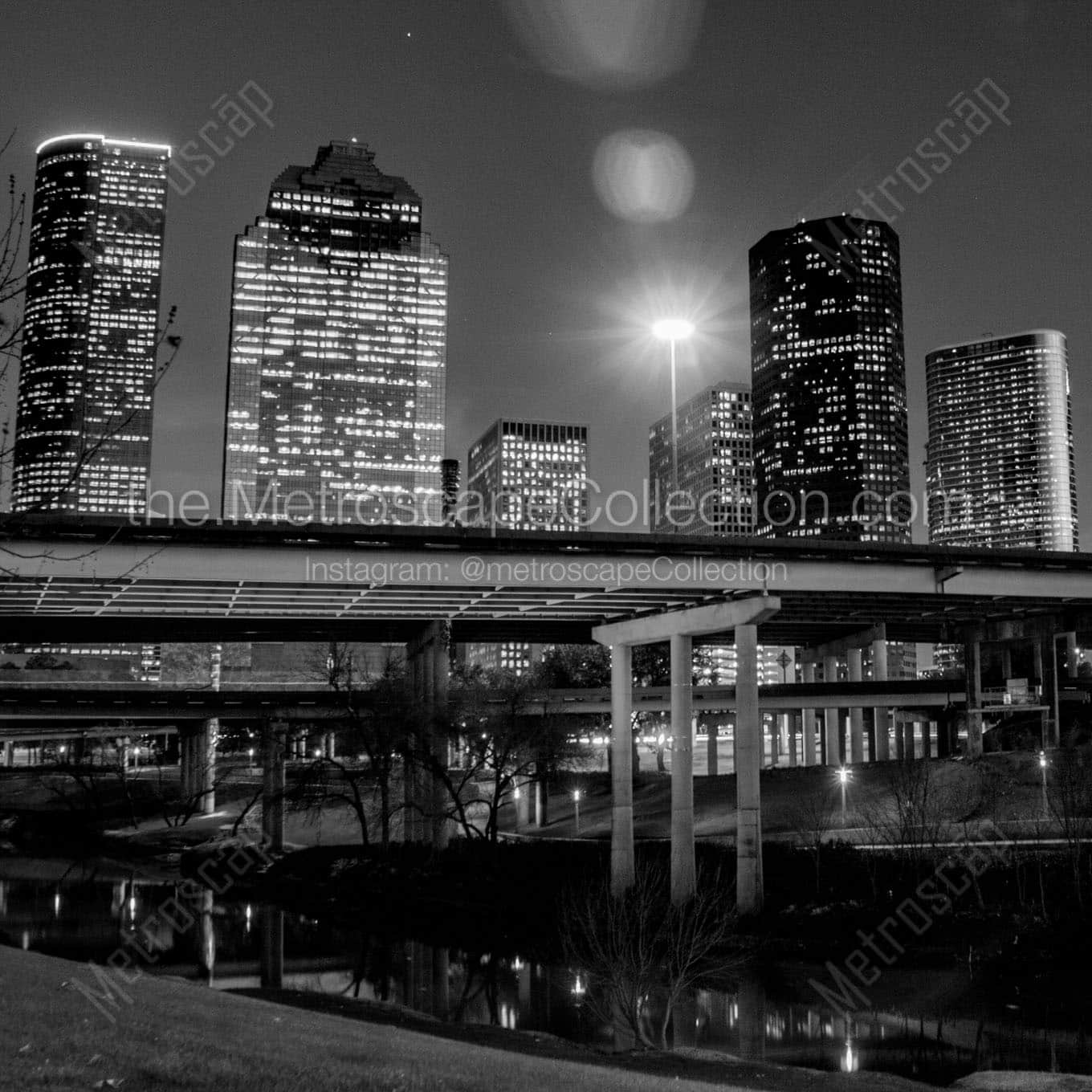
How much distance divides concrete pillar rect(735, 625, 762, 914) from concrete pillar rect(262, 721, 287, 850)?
38884 mm

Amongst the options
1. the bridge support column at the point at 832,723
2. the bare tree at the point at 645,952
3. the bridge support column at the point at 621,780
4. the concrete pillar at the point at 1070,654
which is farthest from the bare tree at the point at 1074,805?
the concrete pillar at the point at 1070,654

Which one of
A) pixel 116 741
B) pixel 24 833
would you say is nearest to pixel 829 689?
pixel 24 833

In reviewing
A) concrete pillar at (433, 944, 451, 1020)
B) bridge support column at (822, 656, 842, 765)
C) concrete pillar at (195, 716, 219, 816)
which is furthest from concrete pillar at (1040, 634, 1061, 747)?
concrete pillar at (195, 716, 219, 816)

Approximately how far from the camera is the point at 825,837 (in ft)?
202

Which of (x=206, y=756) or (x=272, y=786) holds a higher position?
(x=206, y=756)

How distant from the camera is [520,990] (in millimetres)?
39812

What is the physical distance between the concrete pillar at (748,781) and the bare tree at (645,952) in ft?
3.70

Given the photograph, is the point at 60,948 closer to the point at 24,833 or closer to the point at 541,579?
the point at 541,579

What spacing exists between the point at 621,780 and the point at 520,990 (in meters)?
17.2

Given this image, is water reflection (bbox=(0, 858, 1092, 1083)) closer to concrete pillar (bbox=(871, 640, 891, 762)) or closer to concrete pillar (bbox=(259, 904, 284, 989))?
concrete pillar (bbox=(259, 904, 284, 989))

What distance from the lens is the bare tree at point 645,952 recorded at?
98.9 ft

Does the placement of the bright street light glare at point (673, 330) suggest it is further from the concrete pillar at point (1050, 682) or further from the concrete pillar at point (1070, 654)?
the concrete pillar at point (1070, 654)

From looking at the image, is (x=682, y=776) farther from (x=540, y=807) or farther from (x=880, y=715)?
(x=880, y=715)

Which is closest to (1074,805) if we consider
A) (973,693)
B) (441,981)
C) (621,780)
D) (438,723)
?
(621,780)
